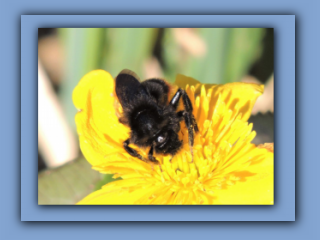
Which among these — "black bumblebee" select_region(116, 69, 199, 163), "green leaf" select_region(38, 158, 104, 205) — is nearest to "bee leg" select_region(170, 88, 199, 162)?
"black bumblebee" select_region(116, 69, 199, 163)

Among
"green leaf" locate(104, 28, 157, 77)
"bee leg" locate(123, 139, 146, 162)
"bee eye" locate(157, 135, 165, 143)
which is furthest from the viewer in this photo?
"green leaf" locate(104, 28, 157, 77)

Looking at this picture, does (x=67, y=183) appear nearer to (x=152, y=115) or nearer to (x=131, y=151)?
(x=131, y=151)

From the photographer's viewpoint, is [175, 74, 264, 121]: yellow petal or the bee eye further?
[175, 74, 264, 121]: yellow petal

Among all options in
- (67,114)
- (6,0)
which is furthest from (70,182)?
(6,0)

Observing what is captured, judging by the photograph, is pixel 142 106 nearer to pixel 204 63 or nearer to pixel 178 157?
pixel 178 157

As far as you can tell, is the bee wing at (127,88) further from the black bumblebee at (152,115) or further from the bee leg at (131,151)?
the bee leg at (131,151)

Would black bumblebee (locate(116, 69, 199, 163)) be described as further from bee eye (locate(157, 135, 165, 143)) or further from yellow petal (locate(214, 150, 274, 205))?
yellow petal (locate(214, 150, 274, 205))

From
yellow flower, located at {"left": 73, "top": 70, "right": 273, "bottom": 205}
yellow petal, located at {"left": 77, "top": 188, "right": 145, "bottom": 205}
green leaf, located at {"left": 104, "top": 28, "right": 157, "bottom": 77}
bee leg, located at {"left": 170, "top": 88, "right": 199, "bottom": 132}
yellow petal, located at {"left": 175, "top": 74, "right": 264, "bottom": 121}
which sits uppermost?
green leaf, located at {"left": 104, "top": 28, "right": 157, "bottom": 77}
